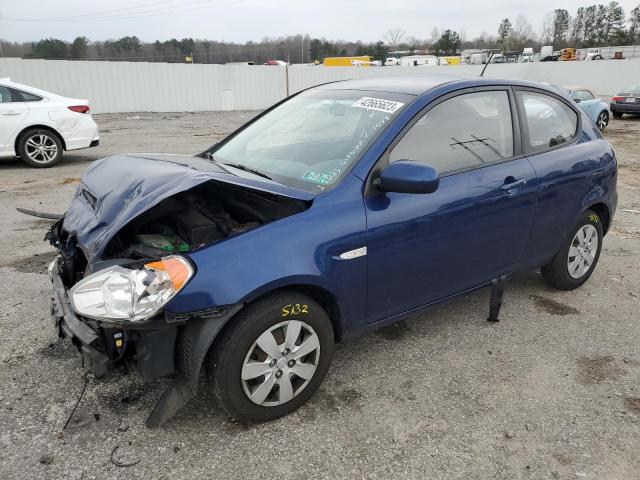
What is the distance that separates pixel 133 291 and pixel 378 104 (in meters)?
1.82

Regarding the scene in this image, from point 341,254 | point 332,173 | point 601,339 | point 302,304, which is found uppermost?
point 332,173

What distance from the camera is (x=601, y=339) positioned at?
3.55 meters

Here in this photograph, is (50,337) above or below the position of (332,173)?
below

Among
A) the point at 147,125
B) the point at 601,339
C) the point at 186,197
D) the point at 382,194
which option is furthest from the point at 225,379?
the point at 147,125

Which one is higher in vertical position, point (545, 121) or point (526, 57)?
point (526, 57)

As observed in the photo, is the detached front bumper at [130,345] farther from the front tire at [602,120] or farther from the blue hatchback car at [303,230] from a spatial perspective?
the front tire at [602,120]

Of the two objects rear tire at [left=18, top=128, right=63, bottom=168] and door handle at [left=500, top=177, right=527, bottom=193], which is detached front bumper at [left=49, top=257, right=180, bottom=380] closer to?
door handle at [left=500, top=177, right=527, bottom=193]

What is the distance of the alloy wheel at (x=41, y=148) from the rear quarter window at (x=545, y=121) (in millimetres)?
8381

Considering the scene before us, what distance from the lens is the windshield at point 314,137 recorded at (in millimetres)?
2891

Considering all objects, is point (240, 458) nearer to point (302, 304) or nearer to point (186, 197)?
point (302, 304)

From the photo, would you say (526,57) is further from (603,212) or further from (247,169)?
(247,169)

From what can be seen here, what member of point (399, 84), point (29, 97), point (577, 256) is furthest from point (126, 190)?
point (29, 97)

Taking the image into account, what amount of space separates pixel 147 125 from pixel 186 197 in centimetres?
1619

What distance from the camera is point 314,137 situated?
3229mm
